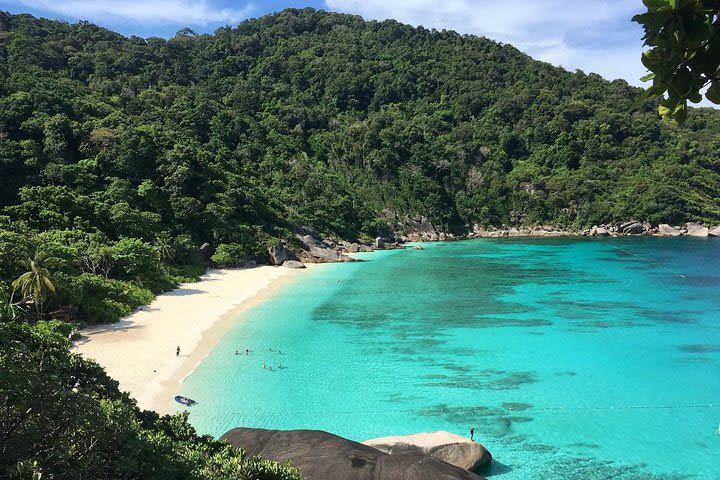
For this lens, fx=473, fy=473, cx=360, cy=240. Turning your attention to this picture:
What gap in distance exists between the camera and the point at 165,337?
2850 cm

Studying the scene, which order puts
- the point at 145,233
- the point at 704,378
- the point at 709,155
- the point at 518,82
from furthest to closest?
the point at 518,82
the point at 709,155
the point at 145,233
the point at 704,378

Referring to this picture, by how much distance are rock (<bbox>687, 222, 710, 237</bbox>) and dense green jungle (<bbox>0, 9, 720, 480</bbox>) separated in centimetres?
336

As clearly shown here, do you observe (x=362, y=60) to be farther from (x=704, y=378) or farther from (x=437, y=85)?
(x=704, y=378)

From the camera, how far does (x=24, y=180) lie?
48.4 m

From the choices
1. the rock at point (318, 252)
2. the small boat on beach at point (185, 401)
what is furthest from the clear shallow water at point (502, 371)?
the rock at point (318, 252)

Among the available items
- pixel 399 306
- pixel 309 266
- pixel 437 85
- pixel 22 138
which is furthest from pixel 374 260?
pixel 437 85

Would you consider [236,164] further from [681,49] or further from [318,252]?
[681,49]

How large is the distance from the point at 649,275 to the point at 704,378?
33.3m

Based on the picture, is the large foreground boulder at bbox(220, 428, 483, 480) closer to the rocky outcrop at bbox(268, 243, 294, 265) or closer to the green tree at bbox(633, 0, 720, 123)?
the green tree at bbox(633, 0, 720, 123)

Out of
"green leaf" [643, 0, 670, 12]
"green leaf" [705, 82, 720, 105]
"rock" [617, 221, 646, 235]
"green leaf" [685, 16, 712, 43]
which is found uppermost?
"green leaf" [643, 0, 670, 12]

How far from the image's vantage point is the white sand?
2202 cm

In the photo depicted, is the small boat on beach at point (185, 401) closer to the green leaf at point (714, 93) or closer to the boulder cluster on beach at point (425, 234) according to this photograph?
the green leaf at point (714, 93)

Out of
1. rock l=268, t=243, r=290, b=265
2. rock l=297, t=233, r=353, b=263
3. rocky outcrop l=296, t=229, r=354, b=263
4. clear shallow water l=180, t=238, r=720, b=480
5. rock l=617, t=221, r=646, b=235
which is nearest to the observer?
clear shallow water l=180, t=238, r=720, b=480

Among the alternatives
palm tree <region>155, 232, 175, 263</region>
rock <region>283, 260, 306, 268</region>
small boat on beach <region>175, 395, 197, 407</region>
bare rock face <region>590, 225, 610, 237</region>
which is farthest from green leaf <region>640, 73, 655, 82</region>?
bare rock face <region>590, 225, 610, 237</region>
